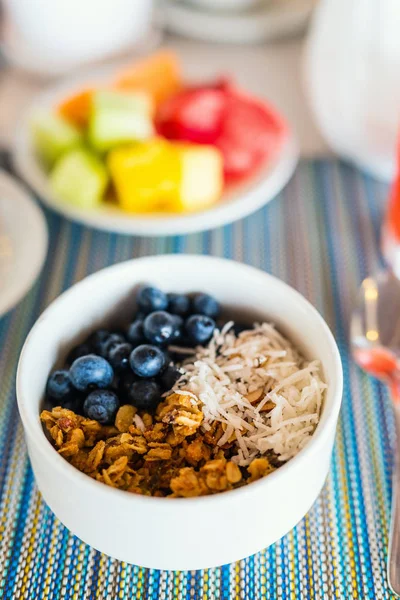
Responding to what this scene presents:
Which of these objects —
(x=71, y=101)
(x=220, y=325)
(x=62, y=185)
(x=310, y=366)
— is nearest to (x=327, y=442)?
(x=310, y=366)

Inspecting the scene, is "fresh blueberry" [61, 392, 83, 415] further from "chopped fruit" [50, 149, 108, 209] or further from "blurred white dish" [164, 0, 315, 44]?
"blurred white dish" [164, 0, 315, 44]

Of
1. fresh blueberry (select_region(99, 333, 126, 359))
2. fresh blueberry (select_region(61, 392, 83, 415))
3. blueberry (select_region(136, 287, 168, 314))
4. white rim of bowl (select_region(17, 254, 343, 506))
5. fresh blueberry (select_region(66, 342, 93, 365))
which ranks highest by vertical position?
white rim of bowl (select_region(17, 254, 343, 506))

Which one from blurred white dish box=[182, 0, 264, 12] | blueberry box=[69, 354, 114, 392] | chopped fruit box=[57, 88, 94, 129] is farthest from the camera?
blurred white dish box=[182, 0, 264, 12]

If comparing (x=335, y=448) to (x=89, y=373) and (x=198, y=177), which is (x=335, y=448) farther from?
(x=198, y=177)

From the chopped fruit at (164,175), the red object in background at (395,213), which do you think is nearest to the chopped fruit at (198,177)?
the chopped fruit at (164,175)

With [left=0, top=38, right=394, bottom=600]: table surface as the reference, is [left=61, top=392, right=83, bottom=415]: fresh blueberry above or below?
above

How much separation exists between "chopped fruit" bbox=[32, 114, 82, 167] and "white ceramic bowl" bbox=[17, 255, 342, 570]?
362 millimetres

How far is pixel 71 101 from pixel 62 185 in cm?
21

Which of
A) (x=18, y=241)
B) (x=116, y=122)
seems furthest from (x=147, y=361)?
(x=116, y=122)

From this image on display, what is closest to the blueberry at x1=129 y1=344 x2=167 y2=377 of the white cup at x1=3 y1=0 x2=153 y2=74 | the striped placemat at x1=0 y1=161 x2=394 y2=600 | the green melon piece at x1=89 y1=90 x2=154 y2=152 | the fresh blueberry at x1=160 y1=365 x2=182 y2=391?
the fresh blueberry at x1=160 y1=365 x2=182 y2=391

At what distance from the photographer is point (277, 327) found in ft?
2.00

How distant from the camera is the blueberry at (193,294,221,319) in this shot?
616 millimetres

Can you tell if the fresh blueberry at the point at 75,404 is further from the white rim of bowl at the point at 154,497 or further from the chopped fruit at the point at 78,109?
the chopped fruit at the point at 78,109

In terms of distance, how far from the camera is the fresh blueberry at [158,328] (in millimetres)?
587
